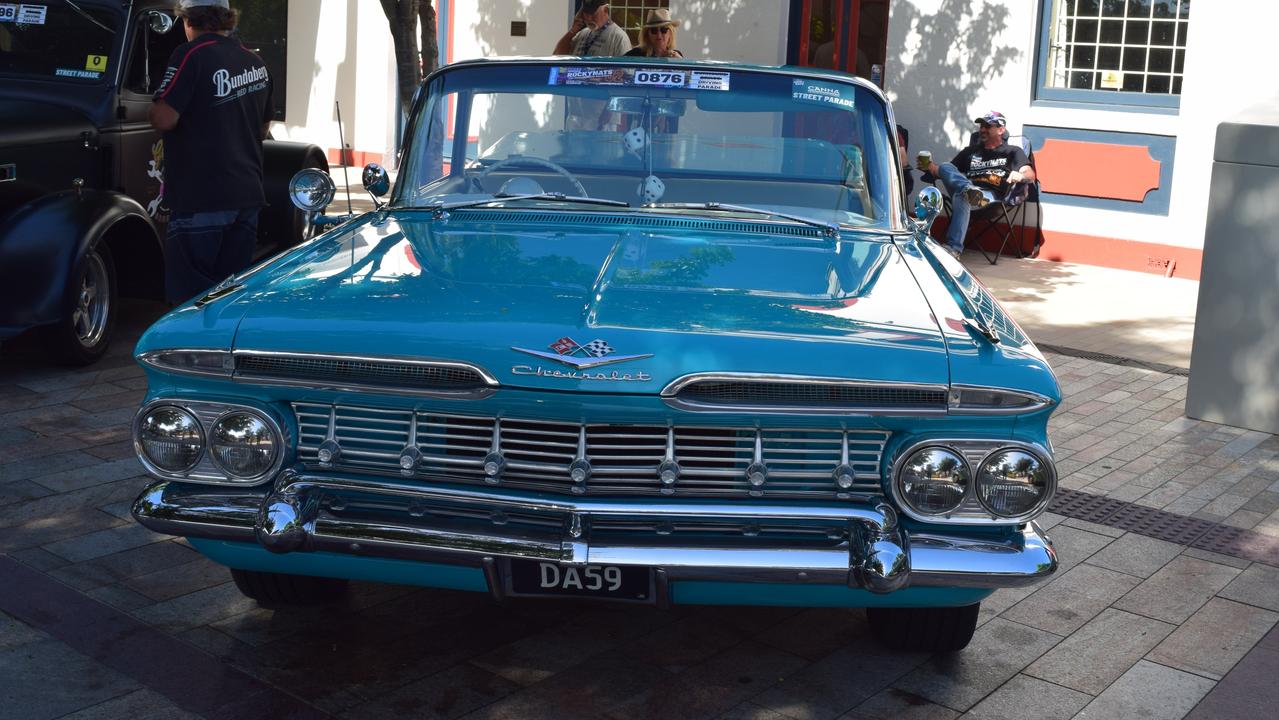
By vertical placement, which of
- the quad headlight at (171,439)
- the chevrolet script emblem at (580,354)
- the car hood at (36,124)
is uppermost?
the car hood at (36,124)

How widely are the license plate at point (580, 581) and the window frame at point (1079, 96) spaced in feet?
30.8

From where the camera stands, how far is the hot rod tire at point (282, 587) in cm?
412

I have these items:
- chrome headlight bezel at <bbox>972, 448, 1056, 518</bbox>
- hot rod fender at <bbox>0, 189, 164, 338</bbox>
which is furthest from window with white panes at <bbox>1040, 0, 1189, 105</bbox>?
chrome headlight bezel at <bbox>972, 448, 1056, 518</bbox>

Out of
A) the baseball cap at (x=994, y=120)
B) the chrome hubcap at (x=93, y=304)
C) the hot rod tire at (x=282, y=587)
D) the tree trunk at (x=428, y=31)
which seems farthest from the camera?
the baseball cap at (x=994, y=120)

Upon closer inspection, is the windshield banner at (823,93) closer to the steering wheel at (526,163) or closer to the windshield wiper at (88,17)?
the steering wheel at (526,163)

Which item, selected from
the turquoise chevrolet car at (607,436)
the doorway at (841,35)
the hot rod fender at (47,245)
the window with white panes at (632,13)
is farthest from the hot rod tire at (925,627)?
the window with white panes at (632,13)

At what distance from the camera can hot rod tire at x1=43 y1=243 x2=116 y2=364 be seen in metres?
7.02

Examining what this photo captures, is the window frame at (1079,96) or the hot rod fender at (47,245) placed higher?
the window frame at (1079,96)

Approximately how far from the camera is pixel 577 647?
410 centimetres

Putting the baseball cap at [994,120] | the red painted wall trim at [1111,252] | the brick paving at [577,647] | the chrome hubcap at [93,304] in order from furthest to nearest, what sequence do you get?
the baseball cap at [994,120]
the red painted wall trim at [1111,252]
the chrome hubcap at [93,304]
the brick paving at [577,647]

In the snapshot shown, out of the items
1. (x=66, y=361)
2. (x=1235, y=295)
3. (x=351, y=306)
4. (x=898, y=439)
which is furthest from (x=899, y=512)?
(x=66, y=361)

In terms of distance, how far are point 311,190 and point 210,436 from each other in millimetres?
1675

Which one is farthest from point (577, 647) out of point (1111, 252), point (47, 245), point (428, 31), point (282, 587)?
point (1111, 252)

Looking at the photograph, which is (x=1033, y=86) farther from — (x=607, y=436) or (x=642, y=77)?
(x=607, y=436)
